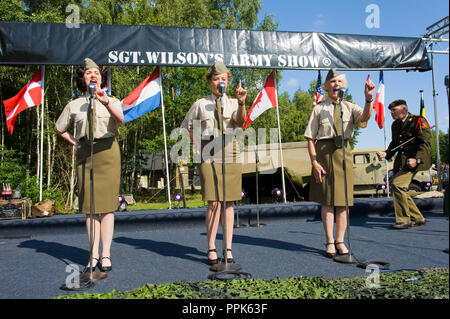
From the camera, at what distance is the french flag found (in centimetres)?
673

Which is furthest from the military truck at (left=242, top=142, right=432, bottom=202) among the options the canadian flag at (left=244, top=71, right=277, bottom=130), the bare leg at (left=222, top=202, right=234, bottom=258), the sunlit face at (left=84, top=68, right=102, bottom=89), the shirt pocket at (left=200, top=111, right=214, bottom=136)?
the sunlit face at (left=84, top=68, right=102, bottom=89)

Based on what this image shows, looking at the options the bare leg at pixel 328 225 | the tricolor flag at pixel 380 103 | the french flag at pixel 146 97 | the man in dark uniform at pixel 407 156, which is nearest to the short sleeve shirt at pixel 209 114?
the bare leg at pixel 328 225

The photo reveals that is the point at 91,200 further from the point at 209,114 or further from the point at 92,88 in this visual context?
the point at 209,114

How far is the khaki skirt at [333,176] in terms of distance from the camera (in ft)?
8.83

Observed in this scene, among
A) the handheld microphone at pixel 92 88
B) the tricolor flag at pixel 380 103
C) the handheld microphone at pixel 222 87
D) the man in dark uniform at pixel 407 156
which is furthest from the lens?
the tricolor flag at pixel 380 103

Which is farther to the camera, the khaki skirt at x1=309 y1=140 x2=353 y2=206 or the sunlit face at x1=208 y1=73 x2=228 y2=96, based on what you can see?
the khaki skirt at x1=309 y1=140 x2=353 y2=206

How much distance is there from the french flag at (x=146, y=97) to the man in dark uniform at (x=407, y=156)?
4.53m

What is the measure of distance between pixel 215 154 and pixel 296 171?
7.51 meters

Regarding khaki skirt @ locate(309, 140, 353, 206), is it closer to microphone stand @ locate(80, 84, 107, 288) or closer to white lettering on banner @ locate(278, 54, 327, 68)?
microphone stand @ locate(80, 84, 107, 288)

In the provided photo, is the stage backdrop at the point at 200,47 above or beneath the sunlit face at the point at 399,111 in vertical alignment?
above

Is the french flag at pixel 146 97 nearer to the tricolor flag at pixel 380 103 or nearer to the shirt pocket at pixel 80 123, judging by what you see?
Answer: the shirt pocket at pixel 80 123

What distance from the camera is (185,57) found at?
20.2ft

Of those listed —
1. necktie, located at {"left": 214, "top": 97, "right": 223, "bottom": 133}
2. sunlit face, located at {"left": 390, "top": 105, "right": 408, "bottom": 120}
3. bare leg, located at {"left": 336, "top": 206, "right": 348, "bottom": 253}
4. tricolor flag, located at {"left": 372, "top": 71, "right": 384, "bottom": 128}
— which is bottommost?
bare leg, located at {"left": 336, "top": 206, "right": 348, "bottom": 253}

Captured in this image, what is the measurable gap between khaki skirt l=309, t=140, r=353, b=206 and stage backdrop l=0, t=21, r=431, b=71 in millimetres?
4039
